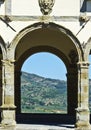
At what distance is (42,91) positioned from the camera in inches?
2916

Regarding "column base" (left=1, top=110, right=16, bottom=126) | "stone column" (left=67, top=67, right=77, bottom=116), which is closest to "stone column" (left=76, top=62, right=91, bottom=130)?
"column base" (left=1, top=110, right=16, bottom=126)

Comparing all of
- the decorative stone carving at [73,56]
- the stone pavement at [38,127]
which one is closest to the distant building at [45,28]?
the stone pavement at [38,127]

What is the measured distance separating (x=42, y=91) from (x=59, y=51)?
43231 millimetres

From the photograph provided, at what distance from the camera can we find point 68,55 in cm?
3089

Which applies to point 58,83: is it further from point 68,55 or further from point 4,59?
point 4,59

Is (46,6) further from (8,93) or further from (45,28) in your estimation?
(8,93)

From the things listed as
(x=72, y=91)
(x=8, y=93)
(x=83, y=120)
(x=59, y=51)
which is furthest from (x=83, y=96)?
(x=59, y=51)

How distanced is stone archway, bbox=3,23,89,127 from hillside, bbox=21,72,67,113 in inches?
1274

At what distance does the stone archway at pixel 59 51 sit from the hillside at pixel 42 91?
32.4 m

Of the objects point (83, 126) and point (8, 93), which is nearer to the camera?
point (83, 126)

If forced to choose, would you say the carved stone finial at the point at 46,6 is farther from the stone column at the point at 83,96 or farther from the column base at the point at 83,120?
the column base at the point at 83,120

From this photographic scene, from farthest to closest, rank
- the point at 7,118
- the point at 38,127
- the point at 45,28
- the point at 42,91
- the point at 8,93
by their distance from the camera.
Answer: the point at 42,91
the point at 38,127
the point at 45,28
the point at 8,93
the point at 7,118

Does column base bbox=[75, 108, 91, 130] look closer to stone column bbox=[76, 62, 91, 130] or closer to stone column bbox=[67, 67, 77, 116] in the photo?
stone column bbox=[76, 62, 91, 130]

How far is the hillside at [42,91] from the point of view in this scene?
66.2m
